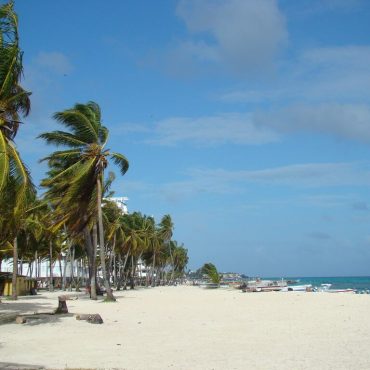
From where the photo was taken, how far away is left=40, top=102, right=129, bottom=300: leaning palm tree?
2795 cm

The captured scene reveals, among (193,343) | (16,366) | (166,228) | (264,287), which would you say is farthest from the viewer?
(166,228)

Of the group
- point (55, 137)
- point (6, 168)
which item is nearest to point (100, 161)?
point (55, 137)

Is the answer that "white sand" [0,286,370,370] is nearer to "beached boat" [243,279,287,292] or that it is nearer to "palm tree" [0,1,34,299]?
"palm tree" [0,1,34,299]

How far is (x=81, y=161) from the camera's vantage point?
2864 cm

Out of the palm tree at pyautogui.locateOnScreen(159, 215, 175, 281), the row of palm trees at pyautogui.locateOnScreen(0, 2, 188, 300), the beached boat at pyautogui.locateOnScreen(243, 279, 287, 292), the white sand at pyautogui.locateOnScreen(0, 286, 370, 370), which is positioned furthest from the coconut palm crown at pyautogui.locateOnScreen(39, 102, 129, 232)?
the palm tree at pyautogui.locateOnScreen(159, 215, 175, 281)

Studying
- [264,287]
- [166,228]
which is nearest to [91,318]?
[264,287]

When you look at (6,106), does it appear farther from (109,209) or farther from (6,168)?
(109,209)

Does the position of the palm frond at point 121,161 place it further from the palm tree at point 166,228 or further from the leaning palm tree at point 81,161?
the palm tree at point 166,228

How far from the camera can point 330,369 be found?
8.80 meters

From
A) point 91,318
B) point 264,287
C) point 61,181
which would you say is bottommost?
point 264,287

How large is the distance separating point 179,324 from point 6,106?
8.91m

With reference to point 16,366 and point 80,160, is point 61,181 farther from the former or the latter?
point 16,366

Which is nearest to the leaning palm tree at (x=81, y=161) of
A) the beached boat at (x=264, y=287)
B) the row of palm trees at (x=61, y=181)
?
the row of palm trees at (x=61, y=181)

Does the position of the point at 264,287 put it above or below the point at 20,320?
below
